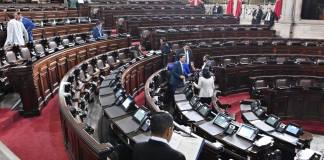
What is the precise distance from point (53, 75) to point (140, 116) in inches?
122

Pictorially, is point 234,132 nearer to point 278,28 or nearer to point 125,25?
point 125,25

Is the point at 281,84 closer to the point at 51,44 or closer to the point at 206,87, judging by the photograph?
the point at 206,87

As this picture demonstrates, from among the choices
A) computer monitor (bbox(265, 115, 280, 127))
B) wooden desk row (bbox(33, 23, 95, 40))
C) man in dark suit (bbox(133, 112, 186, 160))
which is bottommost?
computer monitor (bbox(265, 115, 280, 127))

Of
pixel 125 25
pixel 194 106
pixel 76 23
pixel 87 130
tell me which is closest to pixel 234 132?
pixel 194 106

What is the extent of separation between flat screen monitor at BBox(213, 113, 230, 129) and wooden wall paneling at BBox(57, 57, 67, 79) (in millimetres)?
3694

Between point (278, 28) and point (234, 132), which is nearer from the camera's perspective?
point (234, 132)

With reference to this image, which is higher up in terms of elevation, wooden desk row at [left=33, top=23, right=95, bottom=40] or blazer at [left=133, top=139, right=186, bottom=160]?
wooden desk row at [left=33, top=23, right=95, bottom=40]

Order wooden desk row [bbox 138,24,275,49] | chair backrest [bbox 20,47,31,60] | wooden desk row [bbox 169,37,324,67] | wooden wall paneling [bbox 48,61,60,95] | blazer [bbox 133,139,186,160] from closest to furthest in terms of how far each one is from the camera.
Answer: blazer [bbox 133,139,186,160] → wooden wall paneling [bbox 48,61,60,95] → chair backrest [bbox 20,47,31,60] → wooden desk row [bbox 169,37,324,67] → wooden desk row [bbox 138,24,275,49]

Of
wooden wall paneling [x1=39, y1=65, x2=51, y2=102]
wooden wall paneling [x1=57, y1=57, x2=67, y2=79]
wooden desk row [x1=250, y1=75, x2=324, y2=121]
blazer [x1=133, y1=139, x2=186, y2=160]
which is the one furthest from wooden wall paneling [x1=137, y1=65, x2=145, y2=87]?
blazer [x1=133, y1=139, x2=186, y2=160]

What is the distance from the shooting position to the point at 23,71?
504 centimetres

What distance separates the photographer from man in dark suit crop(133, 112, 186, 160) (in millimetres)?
2133

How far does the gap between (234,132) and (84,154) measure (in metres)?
2.30

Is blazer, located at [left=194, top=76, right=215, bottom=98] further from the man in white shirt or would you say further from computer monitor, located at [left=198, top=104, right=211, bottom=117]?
the man in white shirt

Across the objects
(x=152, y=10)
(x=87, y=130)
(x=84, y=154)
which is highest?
(x=152, y=10)
